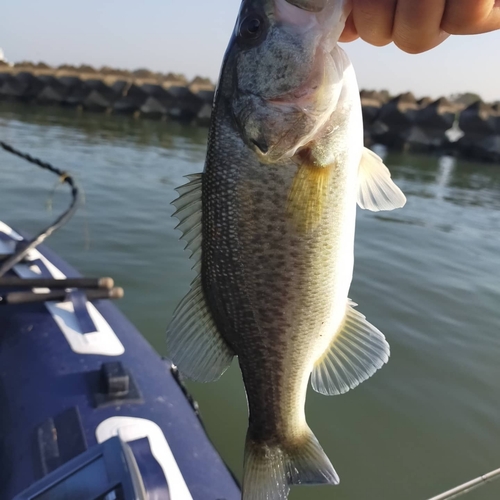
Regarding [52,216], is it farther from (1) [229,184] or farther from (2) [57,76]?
(2) [57,76]

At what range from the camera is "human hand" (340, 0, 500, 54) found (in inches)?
41.5

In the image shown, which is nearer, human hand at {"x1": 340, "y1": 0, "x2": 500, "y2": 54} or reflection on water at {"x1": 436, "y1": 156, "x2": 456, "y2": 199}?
A: human hand at {"x1": 340, "y1": 0, "x2": 500, "y2": 54}

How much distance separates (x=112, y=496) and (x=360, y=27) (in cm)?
145

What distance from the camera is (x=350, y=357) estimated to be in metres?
1.59

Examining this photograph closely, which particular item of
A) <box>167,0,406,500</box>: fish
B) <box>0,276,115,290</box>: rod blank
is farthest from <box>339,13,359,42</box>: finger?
<box>0,276,115,290</box>: rod blank

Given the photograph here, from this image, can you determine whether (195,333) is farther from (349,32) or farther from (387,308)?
(387,308)

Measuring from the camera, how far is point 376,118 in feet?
86.5

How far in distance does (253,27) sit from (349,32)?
0.87 feet

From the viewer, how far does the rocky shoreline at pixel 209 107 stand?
987 inches

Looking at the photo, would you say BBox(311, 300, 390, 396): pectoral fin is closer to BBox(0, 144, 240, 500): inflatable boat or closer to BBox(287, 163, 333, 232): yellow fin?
BBox(287, 163, 333, 232): yellow fin

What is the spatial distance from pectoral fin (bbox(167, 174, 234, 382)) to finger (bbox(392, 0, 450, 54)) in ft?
2.14

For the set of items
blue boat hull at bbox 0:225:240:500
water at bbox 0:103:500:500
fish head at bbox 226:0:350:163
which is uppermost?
fish head at bbox 226:0:350:163

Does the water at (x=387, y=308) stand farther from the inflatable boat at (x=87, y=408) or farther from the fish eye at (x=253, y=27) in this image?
the fish eye at (x=253, y=27)

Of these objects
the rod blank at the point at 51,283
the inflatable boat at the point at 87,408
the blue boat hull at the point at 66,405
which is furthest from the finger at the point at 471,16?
the rod blank at the point at 51,283
